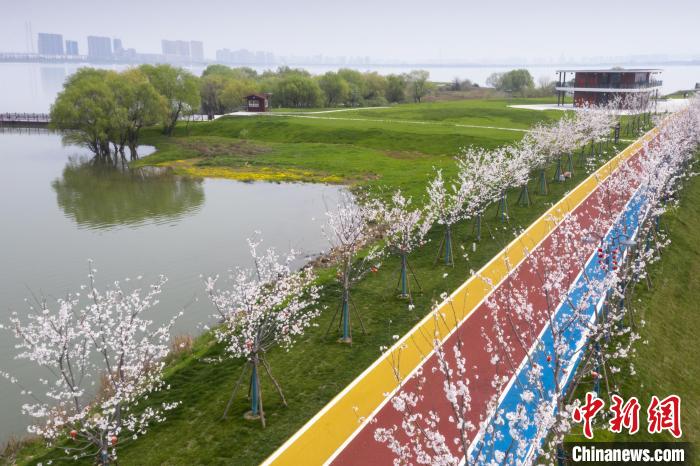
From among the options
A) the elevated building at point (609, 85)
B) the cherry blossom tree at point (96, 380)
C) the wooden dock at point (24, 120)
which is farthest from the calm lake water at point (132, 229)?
the elevated building at point (609, 85)

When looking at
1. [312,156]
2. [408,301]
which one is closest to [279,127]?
[312,156]

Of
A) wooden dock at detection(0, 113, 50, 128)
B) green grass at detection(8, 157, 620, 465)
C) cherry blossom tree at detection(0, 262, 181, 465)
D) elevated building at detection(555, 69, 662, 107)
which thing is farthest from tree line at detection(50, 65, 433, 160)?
green grass at detection(8, 157, 620, 465)

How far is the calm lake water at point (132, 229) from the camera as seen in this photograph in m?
35.2

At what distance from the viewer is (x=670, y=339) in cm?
2695

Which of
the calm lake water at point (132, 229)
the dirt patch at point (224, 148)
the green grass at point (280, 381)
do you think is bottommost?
the green grass at point (280, 381)

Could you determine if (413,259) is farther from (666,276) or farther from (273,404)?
(273,404)

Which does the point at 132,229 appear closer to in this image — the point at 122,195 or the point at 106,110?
the point at 122,195

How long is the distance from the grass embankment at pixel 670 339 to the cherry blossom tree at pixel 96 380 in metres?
14.6

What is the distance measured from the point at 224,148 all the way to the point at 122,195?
2786 cm

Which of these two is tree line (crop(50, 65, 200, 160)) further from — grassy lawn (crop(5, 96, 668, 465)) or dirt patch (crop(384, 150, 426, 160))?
dirt patch (crop(384, 150, 426, 160))

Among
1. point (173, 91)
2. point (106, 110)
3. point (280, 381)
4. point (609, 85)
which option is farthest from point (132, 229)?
point (609, 85)

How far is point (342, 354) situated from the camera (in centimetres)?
2511

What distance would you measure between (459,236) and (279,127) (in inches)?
2747

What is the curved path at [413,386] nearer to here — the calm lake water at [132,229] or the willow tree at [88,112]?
the calm lake water at [132,229]
